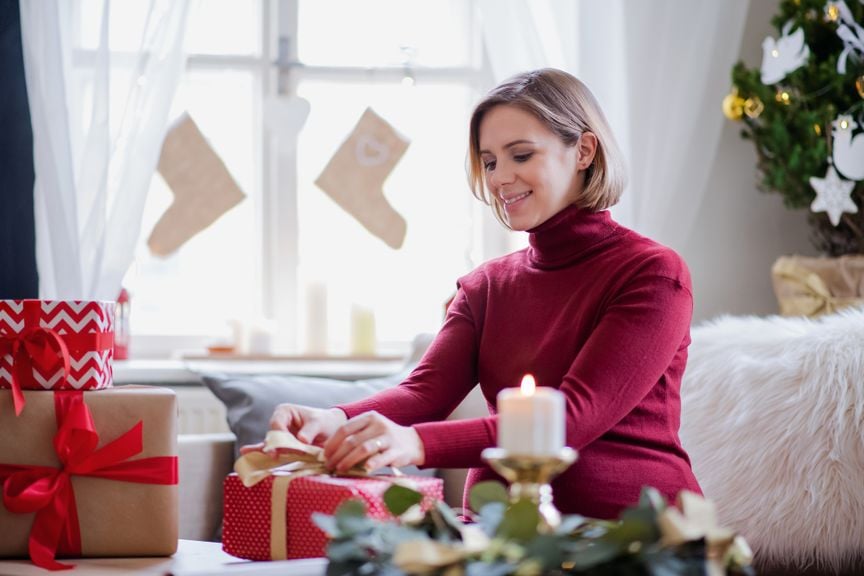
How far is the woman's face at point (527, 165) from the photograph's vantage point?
1553 millimetres

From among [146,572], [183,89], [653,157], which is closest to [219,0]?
[183,89]

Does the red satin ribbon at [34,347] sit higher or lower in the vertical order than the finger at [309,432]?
higher

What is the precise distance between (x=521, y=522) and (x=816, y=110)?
1968mm

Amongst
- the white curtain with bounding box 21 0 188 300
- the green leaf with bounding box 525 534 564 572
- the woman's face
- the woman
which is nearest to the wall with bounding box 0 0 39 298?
the white curtain with bounding box 21 0 188 300

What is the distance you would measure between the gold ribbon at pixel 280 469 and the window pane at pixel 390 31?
1.99 meters

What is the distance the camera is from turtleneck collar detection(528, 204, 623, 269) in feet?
5.21

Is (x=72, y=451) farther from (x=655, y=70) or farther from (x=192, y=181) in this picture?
(x=655, y=70)

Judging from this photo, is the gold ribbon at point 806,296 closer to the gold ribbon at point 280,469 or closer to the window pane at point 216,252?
→ the window pane at point 216,252

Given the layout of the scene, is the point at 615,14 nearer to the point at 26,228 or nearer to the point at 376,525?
the point at 26,228

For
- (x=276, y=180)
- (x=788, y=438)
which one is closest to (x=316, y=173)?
(x=276, y=180)

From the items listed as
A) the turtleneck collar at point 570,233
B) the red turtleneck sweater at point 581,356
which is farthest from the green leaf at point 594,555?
the turtleneck collar at point 570,233

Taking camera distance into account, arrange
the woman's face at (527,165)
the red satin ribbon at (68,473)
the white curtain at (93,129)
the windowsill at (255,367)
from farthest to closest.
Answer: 1. the windowsill at (255,367)
2. the white curtain at (93,129)
3. the woman's face at (527,165)
4. the red satin ribbon at (68,473)

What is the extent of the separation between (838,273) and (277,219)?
1505 millimetres

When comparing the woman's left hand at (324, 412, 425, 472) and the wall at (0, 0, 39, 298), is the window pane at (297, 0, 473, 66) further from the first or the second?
the woman's left hand at (324, 412, 425, 472)
